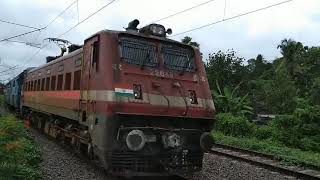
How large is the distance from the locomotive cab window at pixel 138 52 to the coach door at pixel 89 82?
1.99 ft

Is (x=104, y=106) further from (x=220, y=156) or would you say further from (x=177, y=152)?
(x=220, y=156)

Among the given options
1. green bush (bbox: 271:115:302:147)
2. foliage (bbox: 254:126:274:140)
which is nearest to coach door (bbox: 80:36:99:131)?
green bush (bbox: 271:115:302:147)

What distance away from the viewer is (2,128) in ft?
34.0

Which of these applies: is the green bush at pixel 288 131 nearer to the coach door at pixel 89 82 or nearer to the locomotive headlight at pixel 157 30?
the locomotive headlight at pixel 157 30

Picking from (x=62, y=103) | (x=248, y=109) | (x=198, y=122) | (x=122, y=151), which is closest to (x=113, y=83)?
(x=122, y=151)

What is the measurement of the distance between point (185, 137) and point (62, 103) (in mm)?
4830

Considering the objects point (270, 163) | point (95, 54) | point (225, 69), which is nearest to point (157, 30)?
point (95, 54)

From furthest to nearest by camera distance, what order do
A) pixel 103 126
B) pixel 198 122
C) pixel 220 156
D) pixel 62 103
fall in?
1. pixel 220 156
2. pixel 62 103
3. pixel 198 122
4. pixel 103 126

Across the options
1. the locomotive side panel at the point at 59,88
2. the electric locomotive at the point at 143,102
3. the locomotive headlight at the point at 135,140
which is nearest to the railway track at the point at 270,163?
the electric locomotive at the point at 143,102

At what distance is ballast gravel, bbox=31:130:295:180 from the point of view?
33.7 feet

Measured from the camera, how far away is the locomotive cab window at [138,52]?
9750mm

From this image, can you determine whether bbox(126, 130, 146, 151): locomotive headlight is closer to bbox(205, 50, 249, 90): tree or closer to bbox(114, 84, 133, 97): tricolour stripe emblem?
bbox(114, 84, 133, 97): tricolour stripe emblem

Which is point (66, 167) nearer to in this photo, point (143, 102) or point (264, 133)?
point (143, 102)

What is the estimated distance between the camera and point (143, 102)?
30.2ft
